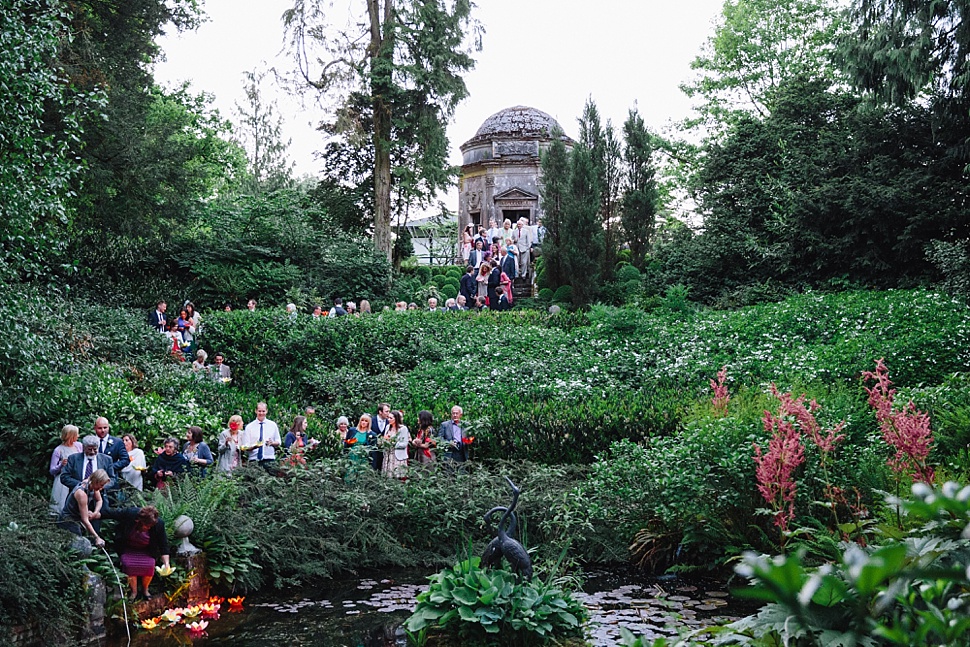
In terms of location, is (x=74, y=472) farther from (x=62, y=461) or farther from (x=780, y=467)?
(x=780, y=467)

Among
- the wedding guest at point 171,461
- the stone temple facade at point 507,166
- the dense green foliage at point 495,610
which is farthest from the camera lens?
the stone temple facade at point 507,166

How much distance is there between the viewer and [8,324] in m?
9.57

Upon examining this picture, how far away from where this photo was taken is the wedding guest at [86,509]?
24.3ft

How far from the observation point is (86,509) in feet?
24.3

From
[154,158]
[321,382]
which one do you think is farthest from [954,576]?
[154,158]

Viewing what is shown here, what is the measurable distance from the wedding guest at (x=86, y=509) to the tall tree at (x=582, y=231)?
1786cm

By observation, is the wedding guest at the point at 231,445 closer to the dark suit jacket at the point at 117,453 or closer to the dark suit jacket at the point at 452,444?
the dark suit jacket at the point at 117,453

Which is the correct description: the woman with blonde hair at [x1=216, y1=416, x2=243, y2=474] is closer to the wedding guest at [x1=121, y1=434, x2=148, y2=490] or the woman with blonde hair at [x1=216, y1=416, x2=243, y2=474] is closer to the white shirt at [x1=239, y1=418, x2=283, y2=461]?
the white shirt at [x1=239, y1=418, x2=283, y2=461]

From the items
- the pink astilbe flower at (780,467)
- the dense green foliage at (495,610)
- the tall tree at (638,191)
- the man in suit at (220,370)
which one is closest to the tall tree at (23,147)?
the man in suit at (220,370)

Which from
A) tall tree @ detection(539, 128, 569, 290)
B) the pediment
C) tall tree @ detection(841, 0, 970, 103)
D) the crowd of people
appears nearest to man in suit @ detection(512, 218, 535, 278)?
tall tree @ detection(539, 128, 569, 290)

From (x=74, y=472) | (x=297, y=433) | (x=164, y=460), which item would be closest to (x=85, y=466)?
(x=74, y=472)

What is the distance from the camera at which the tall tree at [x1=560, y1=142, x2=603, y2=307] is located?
80.1 feet

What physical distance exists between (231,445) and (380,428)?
2.03 m

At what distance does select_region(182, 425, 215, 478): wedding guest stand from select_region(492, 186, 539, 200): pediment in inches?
968
